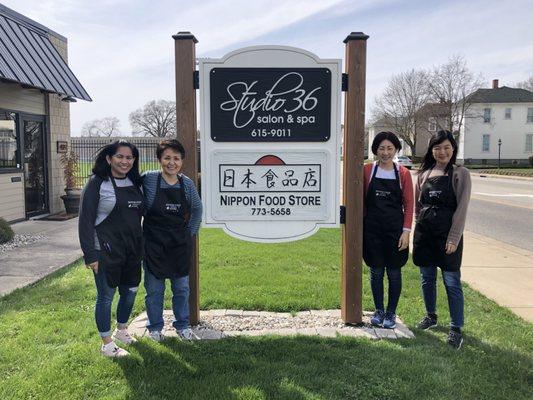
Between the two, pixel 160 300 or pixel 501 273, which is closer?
pixel 160 300

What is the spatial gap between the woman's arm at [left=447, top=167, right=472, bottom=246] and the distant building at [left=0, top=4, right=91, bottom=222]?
7.39 m

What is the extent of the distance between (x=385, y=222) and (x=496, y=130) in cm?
5035

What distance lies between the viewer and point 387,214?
13.0ft

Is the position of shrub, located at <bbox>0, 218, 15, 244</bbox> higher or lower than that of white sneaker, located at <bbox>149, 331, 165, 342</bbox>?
higher

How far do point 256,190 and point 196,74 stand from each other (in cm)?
105

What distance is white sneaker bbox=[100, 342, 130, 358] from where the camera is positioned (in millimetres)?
3508

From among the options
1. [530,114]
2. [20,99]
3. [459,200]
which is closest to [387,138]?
[459,200]

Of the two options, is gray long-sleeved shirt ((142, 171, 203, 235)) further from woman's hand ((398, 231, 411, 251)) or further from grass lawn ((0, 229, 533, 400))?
woman's hand ((398, 231, 411, 251))

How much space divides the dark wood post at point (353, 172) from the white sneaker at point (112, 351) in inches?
72.2

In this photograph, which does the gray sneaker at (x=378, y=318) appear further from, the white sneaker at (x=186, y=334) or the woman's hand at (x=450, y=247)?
the white sneaker at (x=186, y=334)

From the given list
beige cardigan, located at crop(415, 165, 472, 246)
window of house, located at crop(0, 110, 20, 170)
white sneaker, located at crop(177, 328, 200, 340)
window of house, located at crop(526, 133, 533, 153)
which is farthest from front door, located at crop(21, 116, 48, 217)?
window of house, located at crop(526, 133, 533, 153)

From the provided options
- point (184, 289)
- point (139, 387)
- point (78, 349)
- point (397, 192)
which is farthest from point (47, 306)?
point (397, 192)

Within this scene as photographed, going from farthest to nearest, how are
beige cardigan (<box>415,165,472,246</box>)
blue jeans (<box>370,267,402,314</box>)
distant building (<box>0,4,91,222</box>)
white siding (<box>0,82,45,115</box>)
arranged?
1. white siding (<box>0,82,45,115</box>)
2. distant building (<box>0,4,91,222</box>)
3. blue jeans (<box>370,267,402,314</box>)
4. beige cardigan (<box>415,165,472,246</box>)

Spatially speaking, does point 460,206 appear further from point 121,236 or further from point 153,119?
point 153,119
